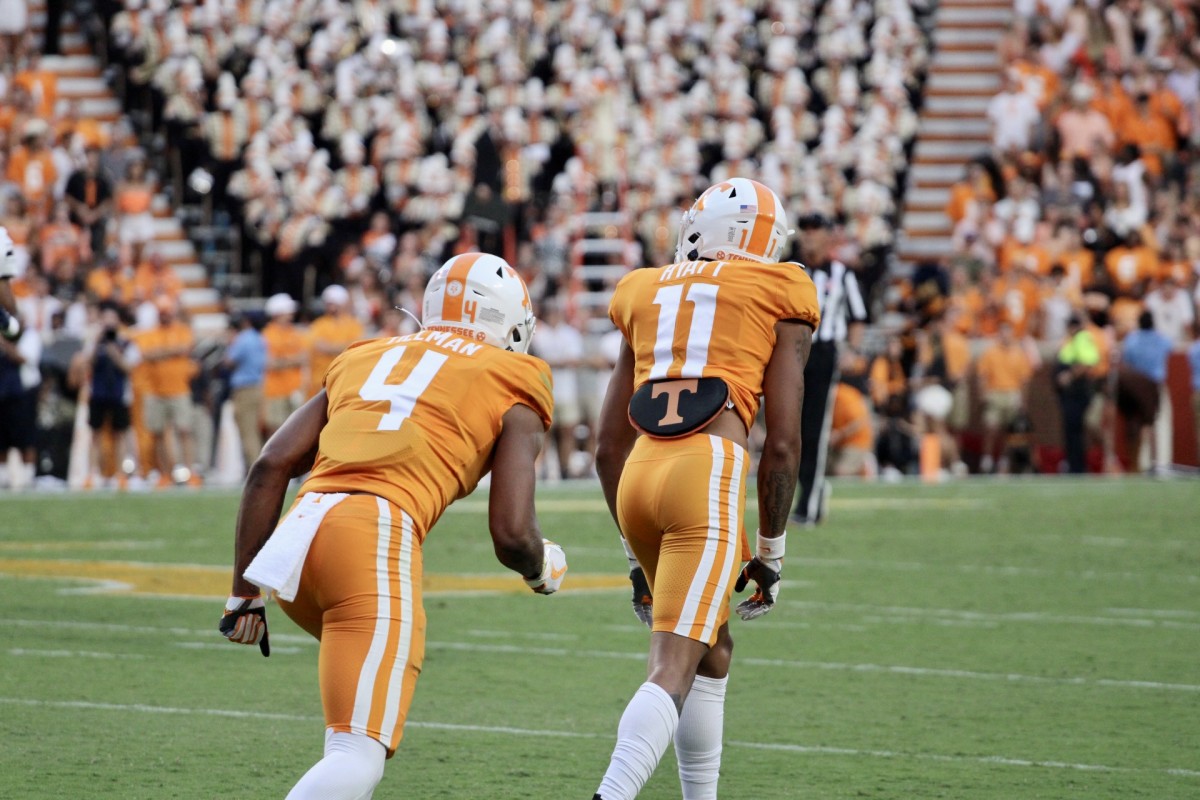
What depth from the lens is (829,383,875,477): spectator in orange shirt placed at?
1967 centimetres

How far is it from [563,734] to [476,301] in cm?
243

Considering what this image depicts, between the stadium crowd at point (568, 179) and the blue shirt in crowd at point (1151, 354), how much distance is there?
9.0 inches

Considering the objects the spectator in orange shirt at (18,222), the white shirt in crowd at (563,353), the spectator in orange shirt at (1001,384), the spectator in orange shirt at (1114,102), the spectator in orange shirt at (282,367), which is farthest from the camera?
the spectator in orange shirt at (1114,102)

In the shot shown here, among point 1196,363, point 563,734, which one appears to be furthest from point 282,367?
point 563,734

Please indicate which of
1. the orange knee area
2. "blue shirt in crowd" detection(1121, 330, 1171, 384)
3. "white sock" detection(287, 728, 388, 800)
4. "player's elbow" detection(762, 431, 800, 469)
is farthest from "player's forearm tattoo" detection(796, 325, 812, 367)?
"blue shirt in crowd" detection(1121, 330, 1171, 384)

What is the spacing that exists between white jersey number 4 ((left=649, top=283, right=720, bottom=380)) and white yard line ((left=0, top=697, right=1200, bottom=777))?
5.90 ft

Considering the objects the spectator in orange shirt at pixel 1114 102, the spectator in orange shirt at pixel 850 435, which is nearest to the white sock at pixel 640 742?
the spectator in orange shirt at pixel 850 435

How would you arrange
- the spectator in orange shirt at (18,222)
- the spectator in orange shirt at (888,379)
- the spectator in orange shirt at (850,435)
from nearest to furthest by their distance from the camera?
the spectator in orange shirt at (850,435) → the spectator in orange shirt at (18,222) → the spectator in orange shirt at (888,379)

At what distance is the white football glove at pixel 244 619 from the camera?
4.55 meters

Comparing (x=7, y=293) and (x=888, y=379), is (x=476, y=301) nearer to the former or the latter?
(x=7, y=293)

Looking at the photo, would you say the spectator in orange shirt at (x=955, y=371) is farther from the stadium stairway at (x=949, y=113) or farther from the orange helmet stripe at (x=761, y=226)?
the orange helmet stripe at (x=761, y=226)

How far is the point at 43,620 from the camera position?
9.41 m

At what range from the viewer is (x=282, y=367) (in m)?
19.6

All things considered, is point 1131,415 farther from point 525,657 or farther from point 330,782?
point 330,782
